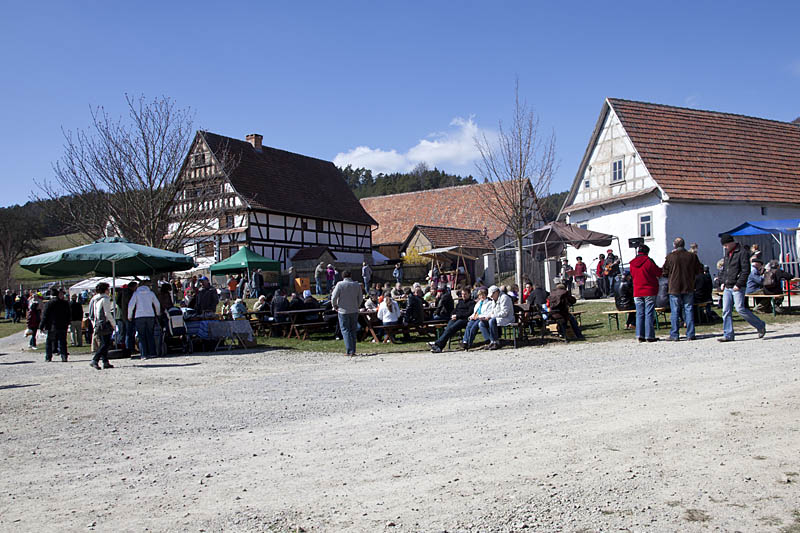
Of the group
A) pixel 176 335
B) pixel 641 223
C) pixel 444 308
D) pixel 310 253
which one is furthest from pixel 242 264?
pixel 310 253

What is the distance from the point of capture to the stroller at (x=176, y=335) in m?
14.9

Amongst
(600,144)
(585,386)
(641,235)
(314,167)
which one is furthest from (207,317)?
(314,167)

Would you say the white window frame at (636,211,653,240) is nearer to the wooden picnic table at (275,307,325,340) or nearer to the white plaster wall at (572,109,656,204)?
the white plaster wall at (572,109,656,204)

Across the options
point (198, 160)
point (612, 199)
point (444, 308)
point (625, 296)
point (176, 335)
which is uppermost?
point (198, 160)

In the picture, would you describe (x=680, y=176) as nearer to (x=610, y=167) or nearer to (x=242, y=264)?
(x=610, y=167)

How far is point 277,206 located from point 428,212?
52.2 feet

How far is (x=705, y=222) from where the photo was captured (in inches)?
1021

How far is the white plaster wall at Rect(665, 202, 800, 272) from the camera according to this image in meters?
25.6

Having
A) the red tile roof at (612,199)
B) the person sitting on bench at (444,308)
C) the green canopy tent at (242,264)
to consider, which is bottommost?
the person sitting on bench at (444,308)

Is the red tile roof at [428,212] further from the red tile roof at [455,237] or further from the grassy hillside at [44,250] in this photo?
the grassy hillside at [44,250]

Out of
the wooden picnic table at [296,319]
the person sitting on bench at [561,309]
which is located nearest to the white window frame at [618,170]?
the person sitting on bench at [561,309]

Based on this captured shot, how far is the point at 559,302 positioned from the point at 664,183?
47.9 ft

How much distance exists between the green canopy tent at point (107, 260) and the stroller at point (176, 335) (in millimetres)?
1281

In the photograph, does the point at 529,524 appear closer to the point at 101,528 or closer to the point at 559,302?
the point at 101,528
